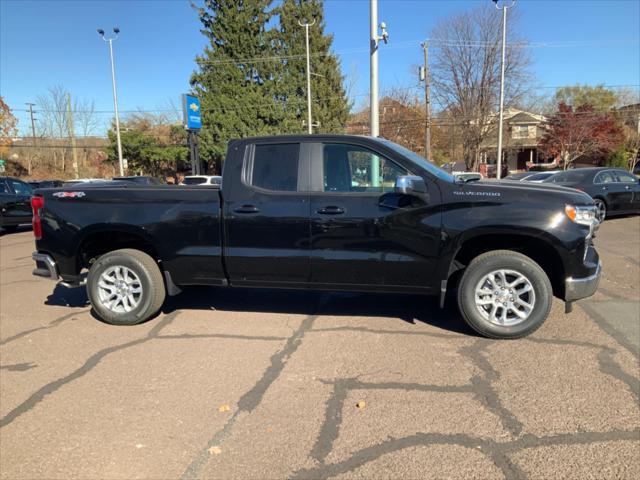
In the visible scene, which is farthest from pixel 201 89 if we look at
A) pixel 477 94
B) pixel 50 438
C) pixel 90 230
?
pixel 50 438

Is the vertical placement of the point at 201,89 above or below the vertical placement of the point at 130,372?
above

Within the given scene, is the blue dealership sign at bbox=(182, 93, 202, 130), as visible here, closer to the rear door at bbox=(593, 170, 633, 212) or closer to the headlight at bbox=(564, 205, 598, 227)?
the rear door at bbox=(593, 170, 633, 212)

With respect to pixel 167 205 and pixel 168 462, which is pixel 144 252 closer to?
pixel 167 205

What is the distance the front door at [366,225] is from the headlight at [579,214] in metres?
1.14

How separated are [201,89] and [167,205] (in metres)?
38.4

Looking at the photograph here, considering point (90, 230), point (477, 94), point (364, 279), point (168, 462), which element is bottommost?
point (168, 462)

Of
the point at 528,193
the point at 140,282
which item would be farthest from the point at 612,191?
the point at 140,282

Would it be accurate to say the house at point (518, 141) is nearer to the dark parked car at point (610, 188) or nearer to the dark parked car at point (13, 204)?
the dark parked car at point (610, 188)

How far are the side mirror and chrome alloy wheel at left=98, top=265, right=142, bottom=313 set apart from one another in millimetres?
2953

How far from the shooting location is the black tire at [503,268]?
4270mm

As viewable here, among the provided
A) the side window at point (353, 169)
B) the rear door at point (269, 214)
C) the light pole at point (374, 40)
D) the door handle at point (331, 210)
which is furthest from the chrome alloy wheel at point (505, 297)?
the light pole at point (374, 40)

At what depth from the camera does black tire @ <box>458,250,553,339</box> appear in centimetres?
427

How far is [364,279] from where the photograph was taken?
15.0ft

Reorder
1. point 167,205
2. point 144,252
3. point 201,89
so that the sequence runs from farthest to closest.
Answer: point 201,89
point 144,252
point 167,205
